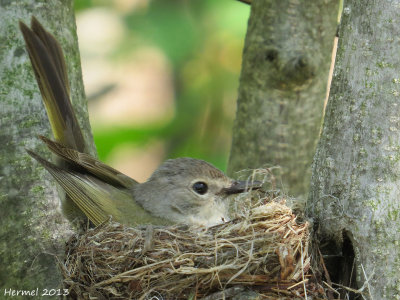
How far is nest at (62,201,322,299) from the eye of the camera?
3.07 meters

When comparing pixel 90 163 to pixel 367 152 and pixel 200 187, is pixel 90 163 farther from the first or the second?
pixel 367 152

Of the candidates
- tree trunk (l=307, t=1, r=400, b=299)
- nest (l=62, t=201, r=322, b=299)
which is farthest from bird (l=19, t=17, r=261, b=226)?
tree trunk (l=307, t=1, r=400, b=299)

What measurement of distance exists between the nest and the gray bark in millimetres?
259

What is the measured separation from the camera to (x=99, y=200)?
3982 mm

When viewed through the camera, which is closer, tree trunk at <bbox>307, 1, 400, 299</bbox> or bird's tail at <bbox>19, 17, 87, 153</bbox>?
tree trunk at <bbox>307, 1, 400, 299</bbox>

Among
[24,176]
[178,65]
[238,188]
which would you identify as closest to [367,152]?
[238,188]

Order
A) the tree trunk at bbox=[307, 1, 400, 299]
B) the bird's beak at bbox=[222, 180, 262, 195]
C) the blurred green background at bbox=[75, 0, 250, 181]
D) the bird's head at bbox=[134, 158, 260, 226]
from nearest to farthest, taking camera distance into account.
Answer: the tree trunk at bbox=[307, 1, 400, 299], the bird's beak at bbox=[222, 180, 262, 195], the bird's head at bbox=[134, 158, 260, 226], the blurred green background at bbox=[75, 0, 250, 181]

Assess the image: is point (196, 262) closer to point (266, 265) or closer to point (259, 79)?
point (266, 265)

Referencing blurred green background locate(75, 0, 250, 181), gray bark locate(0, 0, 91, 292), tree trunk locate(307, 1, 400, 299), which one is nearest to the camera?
tree trunk locate(307, 1, 400, 299)

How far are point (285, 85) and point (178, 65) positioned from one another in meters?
1.34

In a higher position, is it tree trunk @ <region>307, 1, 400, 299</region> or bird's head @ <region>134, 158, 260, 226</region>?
tree trunk @ <region>307, 1, 400, 299</region>

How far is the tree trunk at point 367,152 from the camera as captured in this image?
3004 millimetres

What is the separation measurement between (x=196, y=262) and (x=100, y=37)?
3496 mm

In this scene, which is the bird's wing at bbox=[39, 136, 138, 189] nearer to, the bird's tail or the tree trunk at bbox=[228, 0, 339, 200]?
the bird's tail
